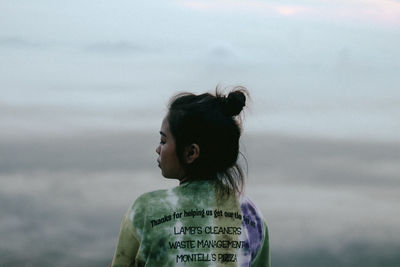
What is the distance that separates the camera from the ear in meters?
4.88

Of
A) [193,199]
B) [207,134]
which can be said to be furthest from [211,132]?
[193,199]

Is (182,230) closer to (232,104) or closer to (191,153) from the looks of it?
(191,153)

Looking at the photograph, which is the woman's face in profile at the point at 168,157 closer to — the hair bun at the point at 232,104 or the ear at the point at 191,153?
the ear at the point at 191,153

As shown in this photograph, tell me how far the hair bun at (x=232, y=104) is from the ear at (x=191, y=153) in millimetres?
292

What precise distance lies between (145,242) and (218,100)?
941 mm

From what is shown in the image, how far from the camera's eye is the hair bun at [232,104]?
501cm

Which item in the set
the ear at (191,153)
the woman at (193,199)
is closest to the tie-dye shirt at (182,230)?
the woman at (193,199)

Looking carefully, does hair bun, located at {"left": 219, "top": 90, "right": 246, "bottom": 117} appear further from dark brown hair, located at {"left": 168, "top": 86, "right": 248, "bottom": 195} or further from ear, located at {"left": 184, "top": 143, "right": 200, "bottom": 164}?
ear, located at {"left": 184, "top": 143, "right": 200, "bottom": 164}

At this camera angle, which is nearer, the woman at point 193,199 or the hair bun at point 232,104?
the woman at point 193,199

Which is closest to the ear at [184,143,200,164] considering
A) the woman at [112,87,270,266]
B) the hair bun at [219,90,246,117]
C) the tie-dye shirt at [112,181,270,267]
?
the woman at [112,87,270,266]

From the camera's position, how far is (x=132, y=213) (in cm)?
496

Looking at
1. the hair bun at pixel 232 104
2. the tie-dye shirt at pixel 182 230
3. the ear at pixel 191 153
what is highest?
the hair bun at pixel 232 104

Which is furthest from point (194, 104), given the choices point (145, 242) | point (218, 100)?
point (145, 242)

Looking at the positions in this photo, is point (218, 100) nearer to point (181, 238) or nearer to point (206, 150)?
point (206, 150)
